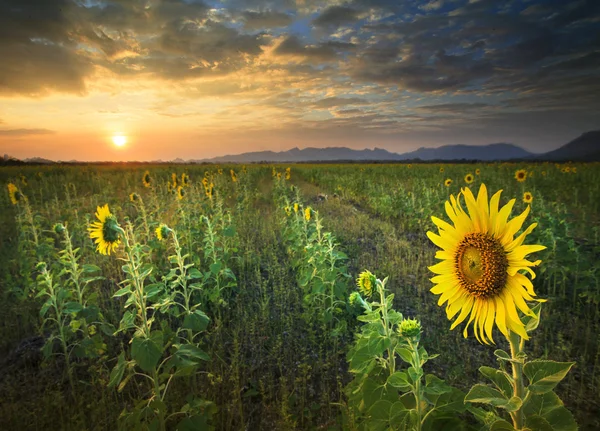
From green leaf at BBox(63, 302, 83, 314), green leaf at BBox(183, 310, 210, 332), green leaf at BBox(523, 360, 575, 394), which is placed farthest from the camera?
green leaf at BBox(63, 302, 83, 314)

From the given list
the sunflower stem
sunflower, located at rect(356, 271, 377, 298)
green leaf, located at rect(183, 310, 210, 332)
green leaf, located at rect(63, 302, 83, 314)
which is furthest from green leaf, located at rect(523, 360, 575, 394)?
green leaf, located at rect(63, 302, 83, 314)

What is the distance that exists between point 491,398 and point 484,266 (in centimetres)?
49

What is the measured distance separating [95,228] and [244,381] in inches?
79.6

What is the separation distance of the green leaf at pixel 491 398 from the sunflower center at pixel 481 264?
0.36 metres

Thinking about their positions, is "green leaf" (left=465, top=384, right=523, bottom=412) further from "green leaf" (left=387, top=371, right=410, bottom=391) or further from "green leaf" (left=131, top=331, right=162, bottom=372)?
"green leaf" (left=131, top=331, right=162, bottom=372)

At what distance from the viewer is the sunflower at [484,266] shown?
1.25 meters

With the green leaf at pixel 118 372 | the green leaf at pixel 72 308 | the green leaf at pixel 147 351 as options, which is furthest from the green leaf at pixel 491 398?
the green leaf at pixel 72 308

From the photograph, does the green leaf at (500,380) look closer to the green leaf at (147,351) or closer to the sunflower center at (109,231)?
the green leaf at (147,351)

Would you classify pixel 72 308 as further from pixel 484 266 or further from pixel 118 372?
pixel 484 266

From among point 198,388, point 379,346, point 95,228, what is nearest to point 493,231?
point 379,346

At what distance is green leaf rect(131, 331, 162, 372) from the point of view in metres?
2.13

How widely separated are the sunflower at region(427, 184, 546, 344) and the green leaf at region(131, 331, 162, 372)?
1803mm

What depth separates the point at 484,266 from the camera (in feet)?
4.46

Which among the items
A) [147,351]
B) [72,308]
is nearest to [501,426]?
[147,351]
